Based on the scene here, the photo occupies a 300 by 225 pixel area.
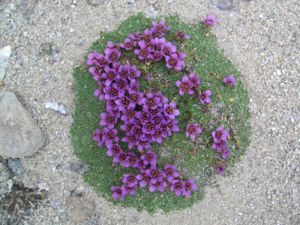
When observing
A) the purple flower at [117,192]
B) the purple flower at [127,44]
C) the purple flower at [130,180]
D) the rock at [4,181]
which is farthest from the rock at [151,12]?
the rock at [4,181]

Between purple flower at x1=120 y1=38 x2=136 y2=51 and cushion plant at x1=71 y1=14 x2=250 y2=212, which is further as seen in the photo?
purple flower at x1=120 y1=38 x2=136 y2=51

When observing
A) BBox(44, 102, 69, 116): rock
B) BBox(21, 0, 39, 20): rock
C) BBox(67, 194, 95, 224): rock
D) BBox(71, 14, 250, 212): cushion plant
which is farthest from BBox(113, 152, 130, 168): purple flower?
BBox(21, 0, 39, 20): rock

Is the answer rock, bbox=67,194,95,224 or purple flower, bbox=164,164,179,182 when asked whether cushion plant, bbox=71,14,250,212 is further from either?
rock, bbox=67,194,95,224

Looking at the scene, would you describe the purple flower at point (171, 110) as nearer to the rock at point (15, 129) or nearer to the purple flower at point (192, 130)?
the purple flower at point (192, 130)

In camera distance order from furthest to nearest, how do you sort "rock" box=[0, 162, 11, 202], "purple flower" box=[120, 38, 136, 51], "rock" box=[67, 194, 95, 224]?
"rock" box=[0, 162, 11, 202] → "rock" box=[67, 194, 95, 224] → "purple flower" box=[120, 38, 136, 51]

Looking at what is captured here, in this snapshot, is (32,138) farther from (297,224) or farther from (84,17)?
(297,224)

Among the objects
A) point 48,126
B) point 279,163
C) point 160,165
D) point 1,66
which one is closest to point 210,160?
point 160,165

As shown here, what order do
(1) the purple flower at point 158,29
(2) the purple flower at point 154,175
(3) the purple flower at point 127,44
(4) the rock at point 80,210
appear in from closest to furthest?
(2) the purple flower at point 154,175, (3) the purple flower at point 127,44, (1) the purple flower at point 158,29, (4) the rock at point 80,210
